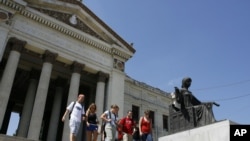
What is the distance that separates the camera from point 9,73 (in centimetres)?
1584

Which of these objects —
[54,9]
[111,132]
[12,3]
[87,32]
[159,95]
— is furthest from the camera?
[159,95]

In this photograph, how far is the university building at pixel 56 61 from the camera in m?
16.8

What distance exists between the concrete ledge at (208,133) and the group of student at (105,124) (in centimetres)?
111

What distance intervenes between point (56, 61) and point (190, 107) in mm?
13281

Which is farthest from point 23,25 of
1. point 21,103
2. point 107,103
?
point 21,103

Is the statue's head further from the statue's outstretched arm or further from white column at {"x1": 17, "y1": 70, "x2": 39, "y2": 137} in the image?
white column at {"x1": 17, "y1": 70, "x2": 39, "y2": 137}

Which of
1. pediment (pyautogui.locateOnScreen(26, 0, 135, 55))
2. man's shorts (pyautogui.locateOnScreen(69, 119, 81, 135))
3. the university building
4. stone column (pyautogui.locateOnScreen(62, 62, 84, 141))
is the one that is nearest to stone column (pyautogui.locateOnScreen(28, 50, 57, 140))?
the university building

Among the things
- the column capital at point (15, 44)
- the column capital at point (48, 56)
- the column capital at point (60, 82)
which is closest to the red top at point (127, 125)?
the column capital at point (48, 56)

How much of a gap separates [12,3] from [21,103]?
11.1 metres

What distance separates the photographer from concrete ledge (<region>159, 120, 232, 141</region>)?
7.03m

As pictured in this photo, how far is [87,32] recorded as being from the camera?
2111cm

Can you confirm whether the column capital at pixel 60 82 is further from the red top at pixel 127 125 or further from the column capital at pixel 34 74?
the red top at pixel 127 125

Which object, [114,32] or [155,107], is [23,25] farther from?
[155,107]

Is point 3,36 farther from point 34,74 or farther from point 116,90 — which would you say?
point 116,90
